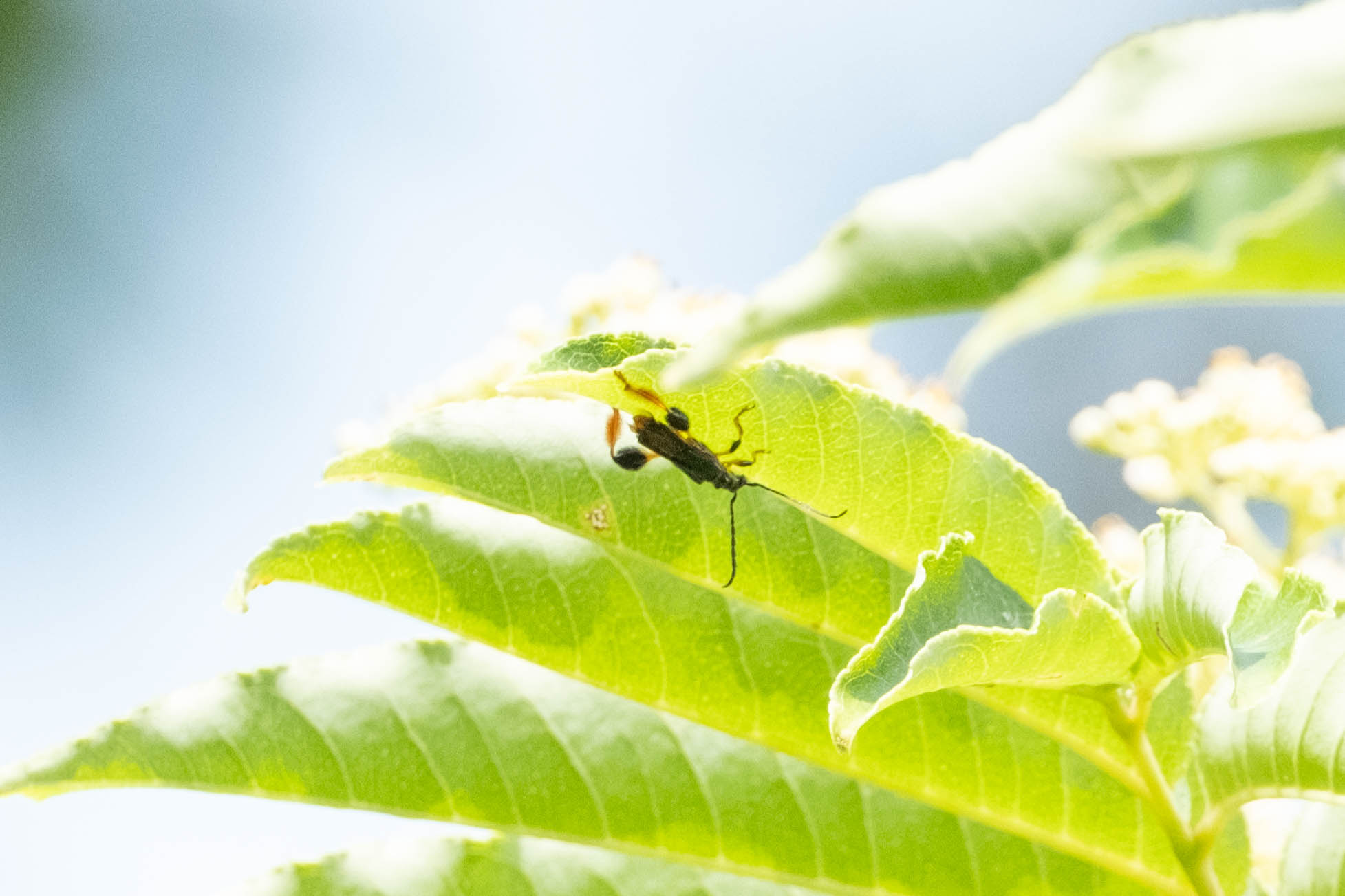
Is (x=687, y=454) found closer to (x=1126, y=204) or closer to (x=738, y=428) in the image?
(x=738, y=428)

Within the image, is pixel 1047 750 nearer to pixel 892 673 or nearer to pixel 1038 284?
pixel 892 673

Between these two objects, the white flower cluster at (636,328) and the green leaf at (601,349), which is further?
the white flower cluster at (636,328)

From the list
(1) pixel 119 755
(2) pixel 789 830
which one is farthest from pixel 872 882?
(1) pixel 119 755

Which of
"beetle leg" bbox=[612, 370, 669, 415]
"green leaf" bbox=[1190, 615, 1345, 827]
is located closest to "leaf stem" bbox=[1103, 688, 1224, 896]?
"green leaf" bbox=[1190, 615, 1345, 827]

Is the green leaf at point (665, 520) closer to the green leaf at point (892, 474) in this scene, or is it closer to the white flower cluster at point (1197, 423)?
the green leaf at point (892, 474)

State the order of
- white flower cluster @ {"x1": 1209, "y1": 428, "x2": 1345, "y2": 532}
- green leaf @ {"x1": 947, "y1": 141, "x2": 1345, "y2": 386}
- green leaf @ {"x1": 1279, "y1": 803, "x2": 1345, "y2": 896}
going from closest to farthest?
1. green leaf @ {"x1": 947, "y1": 141, "x2": 1345, "y2": 386}
2. green leaf @ {"x1": 1279, "y1": 803, "x2": 1345, "y2": 896}
3. white flower cluster @ {"x1": 1209, "y1": 428, "x2": 1345, "y2": 532}

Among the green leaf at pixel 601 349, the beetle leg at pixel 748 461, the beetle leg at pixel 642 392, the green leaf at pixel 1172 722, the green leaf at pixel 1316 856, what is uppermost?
the green leaf at pixel 601 349

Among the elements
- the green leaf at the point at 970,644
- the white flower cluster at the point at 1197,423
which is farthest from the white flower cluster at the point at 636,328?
the green leaf at the point at 970,644

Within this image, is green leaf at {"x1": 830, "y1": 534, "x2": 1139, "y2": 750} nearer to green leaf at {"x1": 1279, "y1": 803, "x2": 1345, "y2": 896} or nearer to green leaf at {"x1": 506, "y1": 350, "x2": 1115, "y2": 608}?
green leaf at {"x1": 506, "y1": 350, "x2": 1115, "y2": 608}
